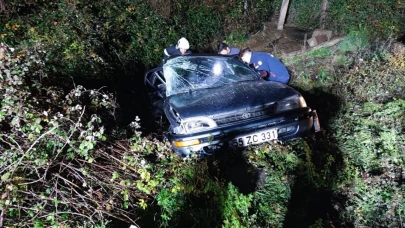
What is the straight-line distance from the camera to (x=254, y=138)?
3492mm

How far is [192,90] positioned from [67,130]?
5.92 feet

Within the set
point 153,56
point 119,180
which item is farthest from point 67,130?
point 153,56

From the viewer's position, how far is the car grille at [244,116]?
3557mm

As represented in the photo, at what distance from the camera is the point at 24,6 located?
614cm

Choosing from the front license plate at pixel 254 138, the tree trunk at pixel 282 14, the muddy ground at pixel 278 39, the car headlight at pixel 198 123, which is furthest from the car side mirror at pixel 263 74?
the tree trunk at pixel 282 14

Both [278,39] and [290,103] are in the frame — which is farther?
[278,39]

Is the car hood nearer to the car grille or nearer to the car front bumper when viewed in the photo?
the car grille

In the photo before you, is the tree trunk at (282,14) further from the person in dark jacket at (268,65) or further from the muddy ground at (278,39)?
the person in dark jacket at (268,65)

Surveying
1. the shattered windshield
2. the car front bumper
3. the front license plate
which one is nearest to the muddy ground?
the shattered windshield

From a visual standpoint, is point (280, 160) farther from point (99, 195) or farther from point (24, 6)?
point (24, 6)

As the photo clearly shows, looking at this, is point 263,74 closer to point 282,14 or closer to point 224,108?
Answer: point 224,108

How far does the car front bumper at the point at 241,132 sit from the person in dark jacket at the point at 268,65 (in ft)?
5.48

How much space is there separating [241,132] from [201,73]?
1.39 meters

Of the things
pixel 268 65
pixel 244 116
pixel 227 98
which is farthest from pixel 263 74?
pixel 244 116
